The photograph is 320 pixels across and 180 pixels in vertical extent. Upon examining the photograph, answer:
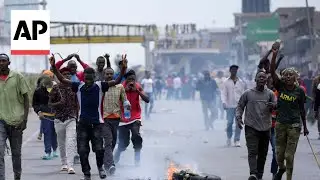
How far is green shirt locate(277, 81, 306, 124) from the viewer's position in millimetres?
13352

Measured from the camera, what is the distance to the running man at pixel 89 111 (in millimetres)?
13828

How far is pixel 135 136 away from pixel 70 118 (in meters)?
1.31

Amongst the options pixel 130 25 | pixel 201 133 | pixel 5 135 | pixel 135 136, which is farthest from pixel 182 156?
pixel 130 25

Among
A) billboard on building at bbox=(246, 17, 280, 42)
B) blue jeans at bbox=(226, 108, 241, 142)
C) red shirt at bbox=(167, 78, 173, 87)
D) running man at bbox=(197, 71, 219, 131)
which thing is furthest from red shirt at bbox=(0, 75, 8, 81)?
billboard on building at bbox=(246, 17, 280, 42)

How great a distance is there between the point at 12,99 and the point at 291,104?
12.3 feet

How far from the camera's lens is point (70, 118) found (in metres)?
15.9

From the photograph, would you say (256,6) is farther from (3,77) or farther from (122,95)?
(3,77)

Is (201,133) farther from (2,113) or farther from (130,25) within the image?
(130,25)

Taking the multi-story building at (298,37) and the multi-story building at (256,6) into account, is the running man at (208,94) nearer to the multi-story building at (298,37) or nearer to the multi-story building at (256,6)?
the multi-story building at (298,37)

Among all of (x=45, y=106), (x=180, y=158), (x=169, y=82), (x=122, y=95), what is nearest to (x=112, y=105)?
(x=122, y=95)

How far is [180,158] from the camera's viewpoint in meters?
18.0

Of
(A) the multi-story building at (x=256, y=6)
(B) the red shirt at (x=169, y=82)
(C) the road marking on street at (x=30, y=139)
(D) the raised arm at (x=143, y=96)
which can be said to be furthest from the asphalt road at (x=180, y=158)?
(A) the multi-story building at (x=256, y=6)

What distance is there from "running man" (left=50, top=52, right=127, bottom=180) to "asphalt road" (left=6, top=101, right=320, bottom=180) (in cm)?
83

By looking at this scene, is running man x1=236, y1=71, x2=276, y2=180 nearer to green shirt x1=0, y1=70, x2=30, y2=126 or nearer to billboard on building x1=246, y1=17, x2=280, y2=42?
green shirt x1=0, y1=70, x2=30, y2=126
